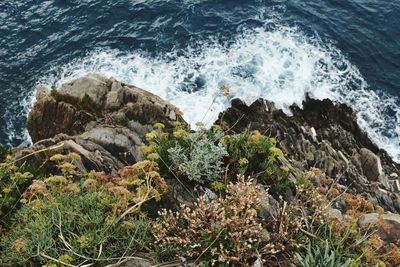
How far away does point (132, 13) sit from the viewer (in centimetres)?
3123

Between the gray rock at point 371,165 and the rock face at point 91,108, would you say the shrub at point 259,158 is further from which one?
the gray rock at point 371,165

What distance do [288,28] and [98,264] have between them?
25725mm

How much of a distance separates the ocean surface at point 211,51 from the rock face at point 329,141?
3.31 ft

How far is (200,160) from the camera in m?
8.98

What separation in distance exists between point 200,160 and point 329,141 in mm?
15031

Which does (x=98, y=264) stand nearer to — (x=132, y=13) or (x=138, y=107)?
(x=138, y=107)

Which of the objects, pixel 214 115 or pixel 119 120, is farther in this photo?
pixel 214 115

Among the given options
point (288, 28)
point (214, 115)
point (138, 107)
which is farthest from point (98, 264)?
point (288, 28)

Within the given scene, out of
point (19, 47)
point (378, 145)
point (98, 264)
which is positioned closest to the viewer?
point (98, 264)

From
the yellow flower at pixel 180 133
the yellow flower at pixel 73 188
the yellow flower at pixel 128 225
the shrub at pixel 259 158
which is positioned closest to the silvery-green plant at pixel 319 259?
the shrub at pixel 259 158

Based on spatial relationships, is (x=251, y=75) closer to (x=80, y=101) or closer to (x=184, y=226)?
(x=80, y=101)

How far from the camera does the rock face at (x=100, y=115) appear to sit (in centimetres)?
1433

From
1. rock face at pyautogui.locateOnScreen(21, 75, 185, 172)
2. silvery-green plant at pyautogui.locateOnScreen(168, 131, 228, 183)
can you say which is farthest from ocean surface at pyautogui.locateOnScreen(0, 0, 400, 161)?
silvery-green plant at pyautogui.locateOnScreen(168, 131, 228, 183)

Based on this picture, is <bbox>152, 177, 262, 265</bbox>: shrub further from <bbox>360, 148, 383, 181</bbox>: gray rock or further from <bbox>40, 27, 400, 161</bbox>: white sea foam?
<bbox>40, 27, 400, 161</bbox>: white sea foam
